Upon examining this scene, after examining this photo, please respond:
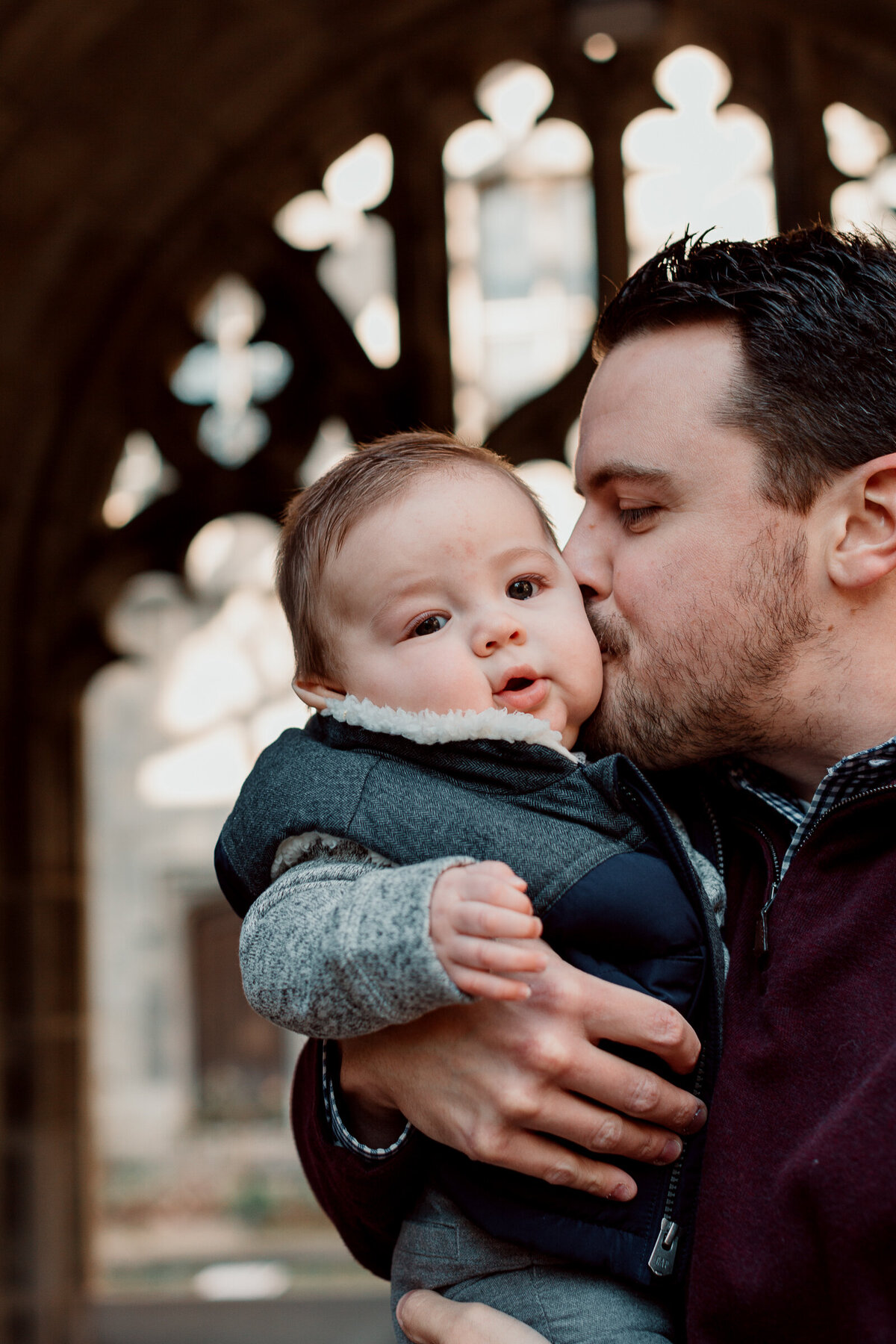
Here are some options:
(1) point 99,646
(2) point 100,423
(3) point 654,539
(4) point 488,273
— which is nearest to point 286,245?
(2) point 100,423

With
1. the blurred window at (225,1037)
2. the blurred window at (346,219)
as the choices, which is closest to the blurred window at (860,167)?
the blurred window at (346,219)

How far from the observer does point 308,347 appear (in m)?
4.05

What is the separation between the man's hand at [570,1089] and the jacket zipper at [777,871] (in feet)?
0.33

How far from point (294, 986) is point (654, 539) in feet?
2.02

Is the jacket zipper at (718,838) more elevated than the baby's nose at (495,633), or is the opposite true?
the baby's nose at (495,633)

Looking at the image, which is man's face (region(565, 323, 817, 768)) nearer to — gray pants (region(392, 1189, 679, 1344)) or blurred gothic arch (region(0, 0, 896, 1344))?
gray pants (region(392, 1189, 679, 1344))

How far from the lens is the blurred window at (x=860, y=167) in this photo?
3.92 meters

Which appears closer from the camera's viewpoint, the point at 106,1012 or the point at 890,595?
the point at 890,595

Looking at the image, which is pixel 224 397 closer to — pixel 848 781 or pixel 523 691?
pixel 523 691

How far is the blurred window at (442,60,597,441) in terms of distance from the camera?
163 inches

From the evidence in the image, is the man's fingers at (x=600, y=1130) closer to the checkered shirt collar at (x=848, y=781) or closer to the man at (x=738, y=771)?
the man at (x=738, y=771)

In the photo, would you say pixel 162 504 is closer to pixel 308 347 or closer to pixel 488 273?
pixel 308 347

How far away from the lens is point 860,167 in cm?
398

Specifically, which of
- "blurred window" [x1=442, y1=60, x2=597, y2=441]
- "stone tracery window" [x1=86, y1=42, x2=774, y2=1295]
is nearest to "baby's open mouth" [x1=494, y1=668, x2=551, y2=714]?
"blurred window" [x1=442, y1=60, x2=597, y2=441]
